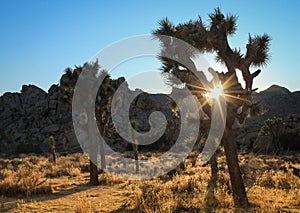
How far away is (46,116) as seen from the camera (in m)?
71.8

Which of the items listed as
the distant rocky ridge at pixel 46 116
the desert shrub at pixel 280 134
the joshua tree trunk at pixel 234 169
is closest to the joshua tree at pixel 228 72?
the joshua tree trunk at pixel 234 169

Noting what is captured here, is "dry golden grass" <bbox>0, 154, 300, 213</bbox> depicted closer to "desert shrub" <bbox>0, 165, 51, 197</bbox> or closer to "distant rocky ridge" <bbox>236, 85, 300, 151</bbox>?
"desert shrub" <bbox>0, 165, 51, 197</bbox>

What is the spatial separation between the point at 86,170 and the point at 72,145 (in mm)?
35901

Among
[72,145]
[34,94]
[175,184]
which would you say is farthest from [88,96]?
[34,94]

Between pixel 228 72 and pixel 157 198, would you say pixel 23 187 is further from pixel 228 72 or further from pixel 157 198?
pixel 228 72

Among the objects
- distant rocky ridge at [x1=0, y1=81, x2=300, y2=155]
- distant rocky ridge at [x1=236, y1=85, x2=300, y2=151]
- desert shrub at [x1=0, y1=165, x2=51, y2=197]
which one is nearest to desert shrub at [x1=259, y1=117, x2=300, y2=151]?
distant rocky ridge at [x1=236, y1=85, x2=300, y2=151]

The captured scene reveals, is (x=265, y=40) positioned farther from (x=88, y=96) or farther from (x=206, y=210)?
(x=88, y=96)

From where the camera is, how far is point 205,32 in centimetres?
1017

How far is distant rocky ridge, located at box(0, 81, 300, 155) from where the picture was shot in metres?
62.2

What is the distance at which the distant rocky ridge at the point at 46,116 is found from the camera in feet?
204

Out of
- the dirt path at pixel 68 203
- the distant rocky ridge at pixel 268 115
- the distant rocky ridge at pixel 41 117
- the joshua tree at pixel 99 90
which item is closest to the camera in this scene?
the dirt path at pixel 68 203

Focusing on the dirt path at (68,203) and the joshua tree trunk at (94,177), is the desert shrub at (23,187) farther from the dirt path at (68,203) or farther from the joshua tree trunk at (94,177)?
the joshua tree trunk at (94,177)

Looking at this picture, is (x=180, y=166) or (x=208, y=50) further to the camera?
(x=180, y=166)

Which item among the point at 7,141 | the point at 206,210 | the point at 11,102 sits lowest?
the point at 206,210
